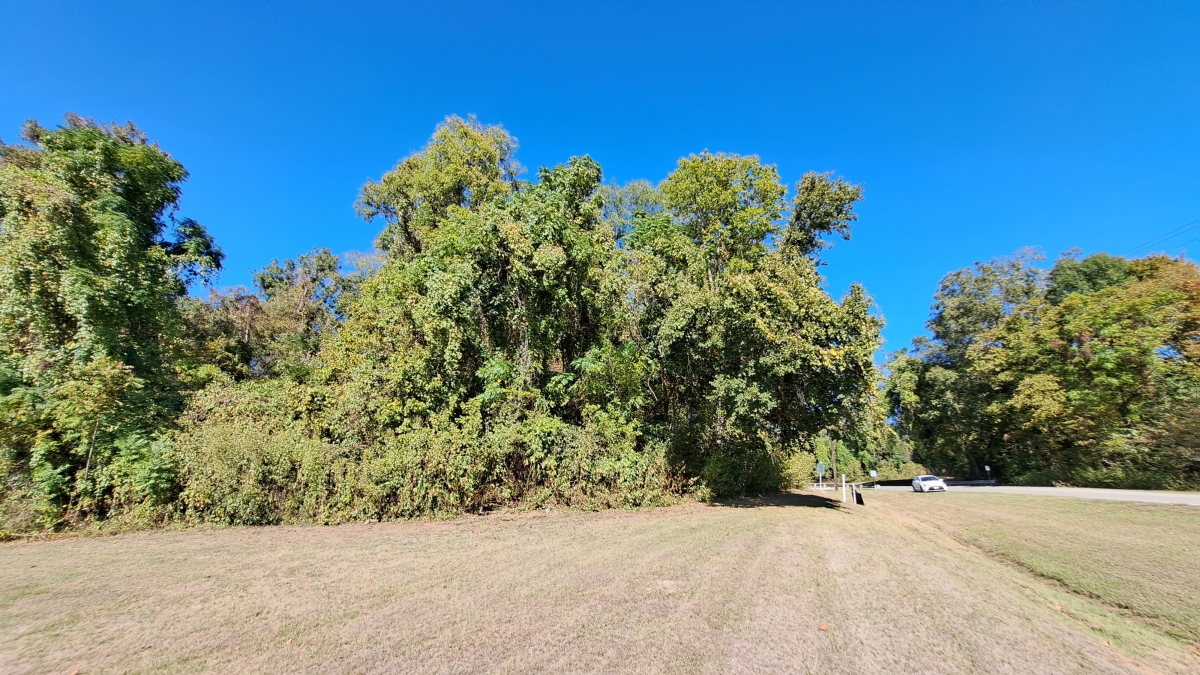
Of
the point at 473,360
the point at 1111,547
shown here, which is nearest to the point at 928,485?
the point at 1111,547

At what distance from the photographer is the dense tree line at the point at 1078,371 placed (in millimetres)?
A: 20328

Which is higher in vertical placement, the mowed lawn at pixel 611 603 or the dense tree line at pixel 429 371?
the dense tree line at pixel 429 371

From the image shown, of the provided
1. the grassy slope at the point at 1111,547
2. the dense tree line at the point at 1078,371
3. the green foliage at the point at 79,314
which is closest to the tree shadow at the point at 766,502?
the grassy slope at the point at 1111,547

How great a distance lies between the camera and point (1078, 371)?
24.3 m

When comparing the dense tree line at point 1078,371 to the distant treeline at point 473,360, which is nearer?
the distant treeline at point 473,360

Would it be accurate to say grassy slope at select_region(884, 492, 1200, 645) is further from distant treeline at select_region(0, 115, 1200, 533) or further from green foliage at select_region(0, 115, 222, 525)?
green foliage at select_region(0, 115, 222, 525)

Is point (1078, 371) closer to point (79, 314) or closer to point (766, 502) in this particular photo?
point (766, 502)

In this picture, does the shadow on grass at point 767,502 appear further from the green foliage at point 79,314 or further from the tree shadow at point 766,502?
the green foliage at point 79,314

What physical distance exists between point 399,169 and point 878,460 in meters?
55.8

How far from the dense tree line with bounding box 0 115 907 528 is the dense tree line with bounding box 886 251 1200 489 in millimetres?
4965

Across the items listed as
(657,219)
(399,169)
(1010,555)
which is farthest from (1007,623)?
(399,169)

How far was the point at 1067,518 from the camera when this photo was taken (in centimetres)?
1111

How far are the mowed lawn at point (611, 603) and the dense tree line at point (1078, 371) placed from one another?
867cm

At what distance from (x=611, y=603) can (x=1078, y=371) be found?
3186 cm
